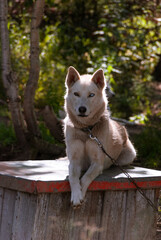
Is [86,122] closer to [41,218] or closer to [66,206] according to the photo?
[66,206]

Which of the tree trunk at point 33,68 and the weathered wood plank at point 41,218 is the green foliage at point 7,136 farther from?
the weathered wood plank at point 41,218

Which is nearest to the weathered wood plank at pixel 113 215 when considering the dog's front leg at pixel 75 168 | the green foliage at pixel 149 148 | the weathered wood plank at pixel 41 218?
the dog's front leg at pixel 75 168

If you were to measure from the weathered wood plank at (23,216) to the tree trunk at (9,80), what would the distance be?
2865 mm

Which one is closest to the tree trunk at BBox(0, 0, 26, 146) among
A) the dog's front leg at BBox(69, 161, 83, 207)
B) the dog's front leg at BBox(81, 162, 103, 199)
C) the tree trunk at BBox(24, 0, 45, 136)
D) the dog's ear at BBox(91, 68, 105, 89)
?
the tree trunk at BBox(24, 0, 45, 136)

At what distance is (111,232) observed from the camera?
3.38 m

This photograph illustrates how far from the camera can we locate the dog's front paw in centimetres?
293

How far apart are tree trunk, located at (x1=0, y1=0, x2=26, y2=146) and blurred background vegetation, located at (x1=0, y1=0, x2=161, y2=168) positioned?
2.26m

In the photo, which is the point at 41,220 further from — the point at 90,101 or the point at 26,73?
the point at 26,73

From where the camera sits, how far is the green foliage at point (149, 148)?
6180mm

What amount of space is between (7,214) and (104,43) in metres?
6.72

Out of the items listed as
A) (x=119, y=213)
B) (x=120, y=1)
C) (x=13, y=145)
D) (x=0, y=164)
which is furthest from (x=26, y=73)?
(x=119, y=213)

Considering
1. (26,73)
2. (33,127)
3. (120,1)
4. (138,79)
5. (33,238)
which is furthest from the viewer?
(138,79)

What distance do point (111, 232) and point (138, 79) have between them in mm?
7636

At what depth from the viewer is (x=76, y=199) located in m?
2.93
